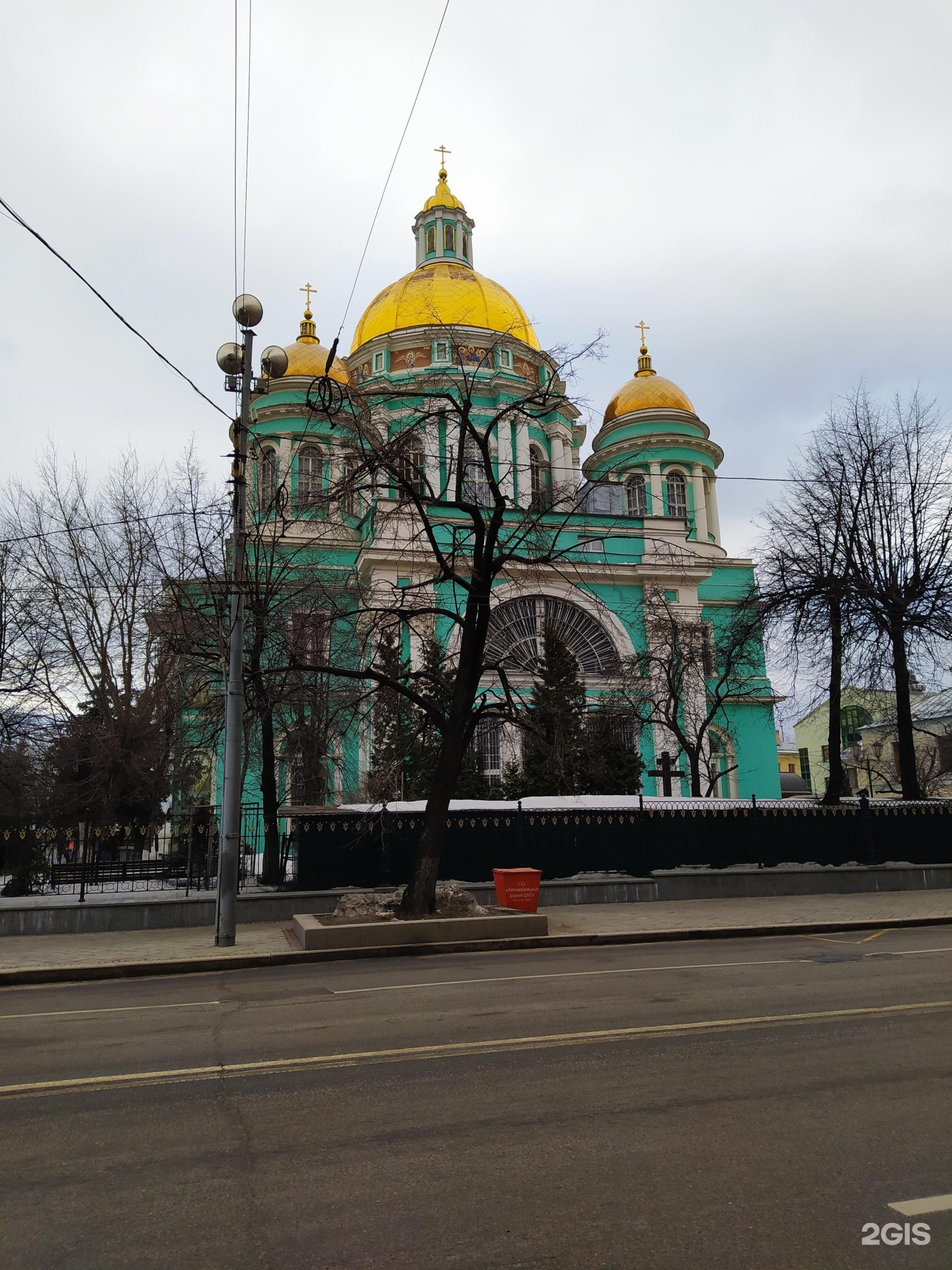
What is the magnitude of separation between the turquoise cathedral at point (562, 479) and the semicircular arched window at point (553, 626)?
0.19ft

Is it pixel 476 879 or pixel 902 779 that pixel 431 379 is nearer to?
pixel 476 879

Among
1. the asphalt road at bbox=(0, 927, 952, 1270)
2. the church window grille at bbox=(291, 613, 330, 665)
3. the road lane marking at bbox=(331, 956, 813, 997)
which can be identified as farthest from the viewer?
the church window grille at bbox=(291, 613, 330, 665)

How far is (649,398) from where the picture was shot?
48344mm

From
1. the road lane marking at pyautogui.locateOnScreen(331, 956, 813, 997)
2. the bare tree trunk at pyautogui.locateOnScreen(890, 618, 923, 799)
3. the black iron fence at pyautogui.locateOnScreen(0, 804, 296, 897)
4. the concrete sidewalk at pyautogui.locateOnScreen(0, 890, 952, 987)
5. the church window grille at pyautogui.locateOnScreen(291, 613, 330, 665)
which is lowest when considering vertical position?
the concrete sidewalk at pyautogui.locateOnScreen(0, 890, 952, 987)

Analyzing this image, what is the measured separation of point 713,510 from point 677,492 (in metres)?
3.12

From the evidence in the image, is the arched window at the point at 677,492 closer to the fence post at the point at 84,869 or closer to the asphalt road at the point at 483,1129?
the fence post at the point at 84,869

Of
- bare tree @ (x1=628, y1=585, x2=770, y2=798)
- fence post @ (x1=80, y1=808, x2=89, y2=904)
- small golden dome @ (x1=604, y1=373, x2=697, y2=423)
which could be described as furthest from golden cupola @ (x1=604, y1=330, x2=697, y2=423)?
fence post @ (x1=80, y1=808, x2=89, y2=904)

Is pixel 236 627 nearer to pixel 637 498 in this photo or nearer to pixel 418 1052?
pixel 418 1052

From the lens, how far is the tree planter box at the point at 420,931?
39.7 ft

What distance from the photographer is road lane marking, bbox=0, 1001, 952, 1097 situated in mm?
5656

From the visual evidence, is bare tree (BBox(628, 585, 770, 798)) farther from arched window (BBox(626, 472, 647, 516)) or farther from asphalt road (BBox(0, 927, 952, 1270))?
asphalt road (BBox(0, 927, 952, 1270))

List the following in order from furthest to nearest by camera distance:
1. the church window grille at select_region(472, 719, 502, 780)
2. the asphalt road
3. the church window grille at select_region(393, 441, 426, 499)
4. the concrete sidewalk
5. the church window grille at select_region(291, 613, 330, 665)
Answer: the church window grille at select_region(472, 719, 502, 780) < the church window grille at select_region(291, 613, 330, 665) < the church window grille at select_region(393, 441, 426, 499) < the concrete sidewalk < the asphalt road

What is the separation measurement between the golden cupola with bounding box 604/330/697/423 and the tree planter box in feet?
128

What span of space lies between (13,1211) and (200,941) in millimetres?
9937
